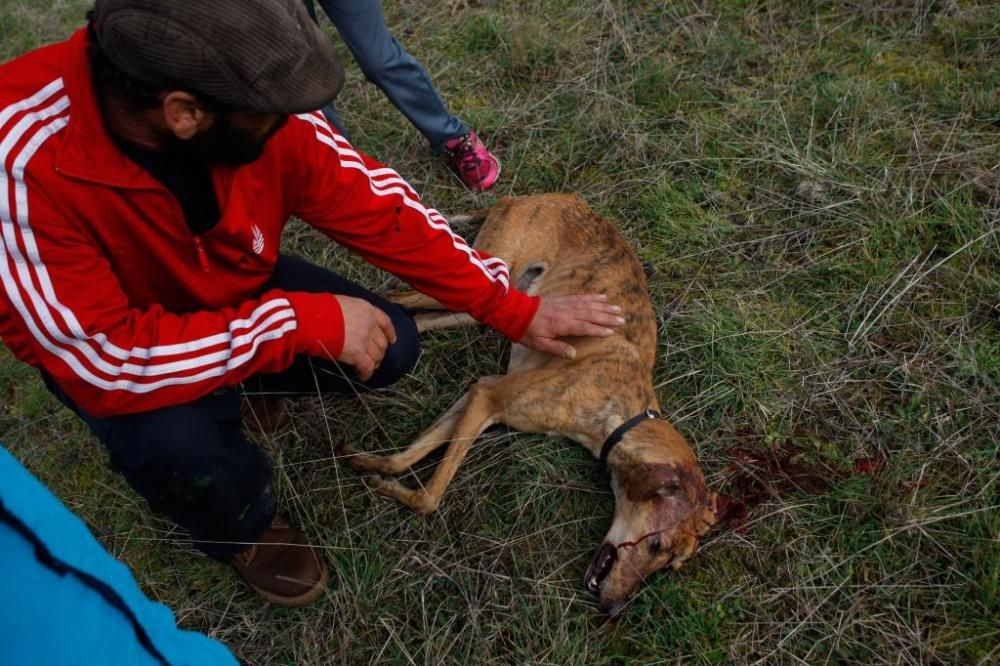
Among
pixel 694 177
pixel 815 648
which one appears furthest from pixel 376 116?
pixel 815 648

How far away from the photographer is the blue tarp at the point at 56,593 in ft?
3.78

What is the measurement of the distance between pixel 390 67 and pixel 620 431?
246 cm

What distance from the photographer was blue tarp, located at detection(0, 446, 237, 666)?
3.78ft

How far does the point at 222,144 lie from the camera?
213cm

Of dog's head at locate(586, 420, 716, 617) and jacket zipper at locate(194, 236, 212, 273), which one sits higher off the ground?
jacket zipper at locate(194, 236, 212, 273)

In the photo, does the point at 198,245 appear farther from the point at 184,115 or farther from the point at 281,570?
the point at 281,570

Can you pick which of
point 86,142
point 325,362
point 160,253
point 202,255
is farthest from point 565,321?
point 86,142

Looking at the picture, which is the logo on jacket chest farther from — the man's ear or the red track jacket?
the man's ear

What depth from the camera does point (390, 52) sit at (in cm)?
412

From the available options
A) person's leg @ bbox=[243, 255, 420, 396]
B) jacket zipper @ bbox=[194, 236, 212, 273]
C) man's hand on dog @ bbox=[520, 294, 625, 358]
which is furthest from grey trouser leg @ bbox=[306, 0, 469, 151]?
man's hand on dog @ bbox=[520, 294, 625, 358]

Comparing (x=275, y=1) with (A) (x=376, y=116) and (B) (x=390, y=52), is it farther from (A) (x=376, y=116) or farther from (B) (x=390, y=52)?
(A) (x=376, y=116)

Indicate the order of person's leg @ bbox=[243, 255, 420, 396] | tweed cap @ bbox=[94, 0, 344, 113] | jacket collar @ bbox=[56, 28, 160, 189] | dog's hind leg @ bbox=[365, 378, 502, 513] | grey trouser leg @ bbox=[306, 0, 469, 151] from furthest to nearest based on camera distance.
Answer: grey trouser leg @ bbox=[306, 0, 469, 151]
dog's hind leg @ bbox=[365, 378, 502, 513]
person's leg @ bbox=[243, 255, 420, 396]
jacket collar @ bbox=[56, 28, 160, 189]
tweed cap @ bbox=[94, 0, 344, 113]

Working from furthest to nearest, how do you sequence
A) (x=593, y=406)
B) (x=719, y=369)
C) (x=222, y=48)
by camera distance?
1. (x=719, y=369)
2. (x=593, y=406)
3. (x=222, y=48)

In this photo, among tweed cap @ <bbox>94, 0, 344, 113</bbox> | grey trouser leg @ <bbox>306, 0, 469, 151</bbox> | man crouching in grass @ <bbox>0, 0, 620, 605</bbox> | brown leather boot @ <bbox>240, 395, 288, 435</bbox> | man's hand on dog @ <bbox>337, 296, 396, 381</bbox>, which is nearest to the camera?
tweed cap @ <bbox>94, 0, 344, 113</bbox>
